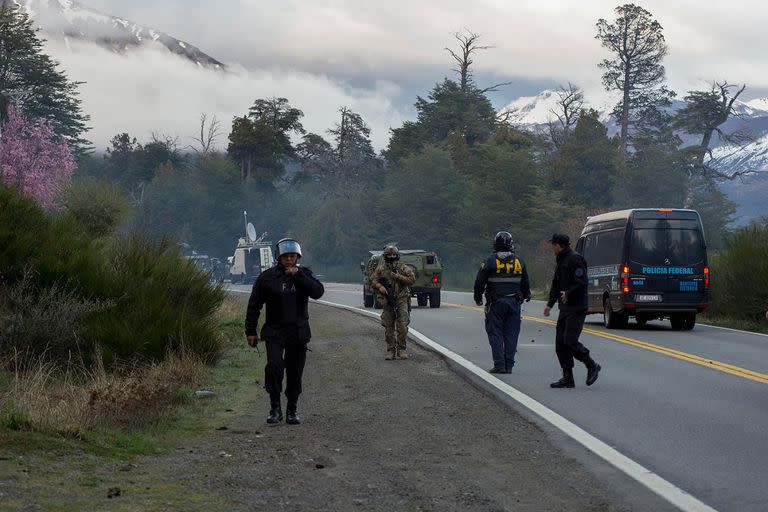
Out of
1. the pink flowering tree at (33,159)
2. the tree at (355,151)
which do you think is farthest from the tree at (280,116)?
the pink flowering tree at (33,159)


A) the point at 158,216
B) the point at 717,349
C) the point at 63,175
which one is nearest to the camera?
the point at 717,349

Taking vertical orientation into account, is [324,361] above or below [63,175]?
below

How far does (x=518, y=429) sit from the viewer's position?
10.7m

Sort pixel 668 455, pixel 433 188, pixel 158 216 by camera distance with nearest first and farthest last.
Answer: pixel 668 455
pixel 433 188
pixel 158 216

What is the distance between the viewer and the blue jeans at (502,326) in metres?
15.8

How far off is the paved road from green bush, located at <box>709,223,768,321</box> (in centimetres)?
474

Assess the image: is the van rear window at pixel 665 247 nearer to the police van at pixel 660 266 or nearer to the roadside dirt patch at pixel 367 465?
the police van at pixel 660 266

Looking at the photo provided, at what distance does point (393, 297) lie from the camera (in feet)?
59.8

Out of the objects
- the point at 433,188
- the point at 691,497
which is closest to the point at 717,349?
the point at 691,497

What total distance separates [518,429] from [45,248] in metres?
9.46

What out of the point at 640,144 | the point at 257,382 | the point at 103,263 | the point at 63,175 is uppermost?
the point at 640,144

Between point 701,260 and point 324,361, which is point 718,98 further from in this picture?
point 324,361

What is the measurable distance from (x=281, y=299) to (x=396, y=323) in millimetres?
7458

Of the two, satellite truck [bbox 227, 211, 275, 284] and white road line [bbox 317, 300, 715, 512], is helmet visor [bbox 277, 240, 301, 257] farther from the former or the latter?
satellite truck [bbox 227, 211, 275, 284]
